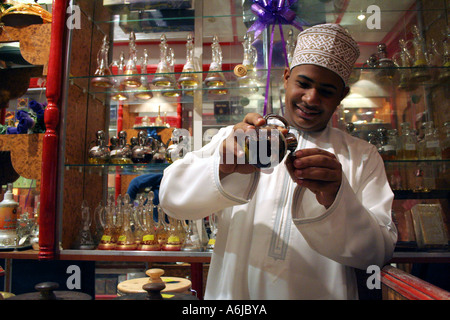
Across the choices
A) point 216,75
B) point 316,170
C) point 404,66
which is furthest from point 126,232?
point 404,66

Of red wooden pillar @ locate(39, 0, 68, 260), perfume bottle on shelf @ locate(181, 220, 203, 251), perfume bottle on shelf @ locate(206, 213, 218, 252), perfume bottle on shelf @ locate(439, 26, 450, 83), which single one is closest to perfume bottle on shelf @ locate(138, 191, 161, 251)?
perfume bottle on shelf @ locate(181, 220, 203, 251)

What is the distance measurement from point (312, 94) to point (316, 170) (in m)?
0.34

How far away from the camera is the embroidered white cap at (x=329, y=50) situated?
3.25 feet

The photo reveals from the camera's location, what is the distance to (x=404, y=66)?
1952mm

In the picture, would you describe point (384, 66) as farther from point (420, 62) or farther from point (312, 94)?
point (312, 94)

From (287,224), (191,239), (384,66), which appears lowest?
(191,239)

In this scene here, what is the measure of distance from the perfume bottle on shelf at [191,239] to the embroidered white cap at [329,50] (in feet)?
3.84

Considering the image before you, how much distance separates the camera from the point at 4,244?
191cm
